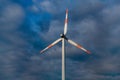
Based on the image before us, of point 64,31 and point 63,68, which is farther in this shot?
point 64,31

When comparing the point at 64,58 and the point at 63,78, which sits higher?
the point at 64,58

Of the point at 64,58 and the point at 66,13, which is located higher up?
the point at 66,13

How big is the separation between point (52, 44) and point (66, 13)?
18.2 meters

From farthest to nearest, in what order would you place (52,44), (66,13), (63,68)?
(52,44), (66,13), (63,68)

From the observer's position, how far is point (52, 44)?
125 metres

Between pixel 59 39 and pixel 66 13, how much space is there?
1317cm

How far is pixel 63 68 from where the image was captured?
360 feet

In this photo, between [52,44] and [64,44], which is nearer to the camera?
[64,44]

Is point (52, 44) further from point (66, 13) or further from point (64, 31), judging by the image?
point (66, 13)

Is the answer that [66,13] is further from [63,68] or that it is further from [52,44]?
[63,68]

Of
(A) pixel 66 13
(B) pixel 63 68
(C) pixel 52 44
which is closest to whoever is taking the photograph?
(B) pixel 63 68

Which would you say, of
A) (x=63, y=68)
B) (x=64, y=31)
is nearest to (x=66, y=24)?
(x=64, y=31)

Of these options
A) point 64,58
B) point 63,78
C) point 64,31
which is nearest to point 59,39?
point 64,31

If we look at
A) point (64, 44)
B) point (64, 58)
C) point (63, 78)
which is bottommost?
point (63, 78)
